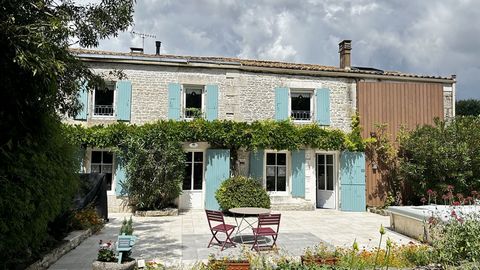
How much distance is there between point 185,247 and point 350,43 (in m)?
10.7

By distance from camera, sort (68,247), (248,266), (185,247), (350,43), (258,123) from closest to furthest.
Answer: (248,266) < (68,247) < (185,247) < (258,123) < (350,43)

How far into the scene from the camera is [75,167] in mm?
6805

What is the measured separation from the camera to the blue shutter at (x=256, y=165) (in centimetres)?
1249

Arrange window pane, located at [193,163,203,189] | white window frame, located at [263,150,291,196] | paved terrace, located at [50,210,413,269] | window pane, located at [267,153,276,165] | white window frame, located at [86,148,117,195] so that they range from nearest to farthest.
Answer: paved terrace, located at [50,210,413,269] < white window frame, located at [86,148,117,195] < window pane, located at [193,163,203,189] < white window frame, located at [263,150,291,196] < window pane, located at [267,153,276,165]

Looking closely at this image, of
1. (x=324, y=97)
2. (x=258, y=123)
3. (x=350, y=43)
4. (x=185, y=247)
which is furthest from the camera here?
(x=350, y=43)

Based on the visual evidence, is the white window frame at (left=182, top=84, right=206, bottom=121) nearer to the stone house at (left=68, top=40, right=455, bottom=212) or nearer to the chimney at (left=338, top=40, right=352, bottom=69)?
the stone house at (left=68, top=40, right=455, bottom=212)

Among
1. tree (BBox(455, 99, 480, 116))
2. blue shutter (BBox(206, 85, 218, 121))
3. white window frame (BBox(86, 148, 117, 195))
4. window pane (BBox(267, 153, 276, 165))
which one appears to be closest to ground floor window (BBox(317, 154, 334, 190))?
window pane (BBox(267, 153, 276, 165))

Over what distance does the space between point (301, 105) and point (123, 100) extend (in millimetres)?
6236

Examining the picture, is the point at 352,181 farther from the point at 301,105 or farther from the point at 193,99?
the point at 193,99

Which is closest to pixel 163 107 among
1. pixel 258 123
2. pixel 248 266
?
pixel 258 123

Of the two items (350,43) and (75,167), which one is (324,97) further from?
(75,167)

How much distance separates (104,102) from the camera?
12.4 metres

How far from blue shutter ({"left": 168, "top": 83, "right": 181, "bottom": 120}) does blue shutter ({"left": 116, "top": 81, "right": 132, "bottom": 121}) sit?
51.8 inches

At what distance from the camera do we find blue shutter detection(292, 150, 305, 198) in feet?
41.4
